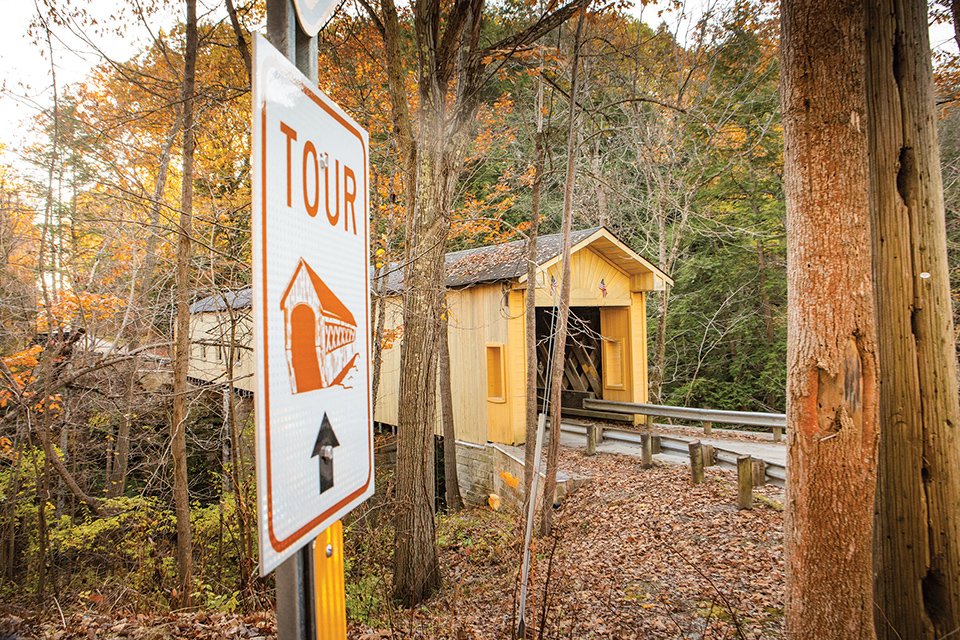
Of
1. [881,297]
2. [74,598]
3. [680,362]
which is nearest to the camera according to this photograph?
[881,297]

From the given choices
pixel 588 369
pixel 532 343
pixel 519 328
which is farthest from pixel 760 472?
pixel 588 369

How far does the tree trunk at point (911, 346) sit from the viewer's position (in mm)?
3123

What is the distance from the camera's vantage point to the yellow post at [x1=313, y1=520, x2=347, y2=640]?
101 cm

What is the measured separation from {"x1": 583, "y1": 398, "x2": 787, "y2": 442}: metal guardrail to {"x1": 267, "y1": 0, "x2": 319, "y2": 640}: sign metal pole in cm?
972

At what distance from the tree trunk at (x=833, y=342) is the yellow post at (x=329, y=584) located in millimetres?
2709

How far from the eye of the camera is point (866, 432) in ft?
9.18

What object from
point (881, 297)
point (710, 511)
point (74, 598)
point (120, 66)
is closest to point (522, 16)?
point (120, 66)

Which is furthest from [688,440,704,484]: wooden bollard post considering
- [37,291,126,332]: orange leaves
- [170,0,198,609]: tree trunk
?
[37,291,126,332]: orange leaves

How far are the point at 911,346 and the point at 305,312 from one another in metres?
3.70

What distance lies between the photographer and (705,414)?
35.9 feet

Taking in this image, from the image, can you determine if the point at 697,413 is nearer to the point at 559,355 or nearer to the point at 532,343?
the point at 532,343

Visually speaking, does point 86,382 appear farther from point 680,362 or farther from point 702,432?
point 680,362

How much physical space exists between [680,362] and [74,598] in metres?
19.1

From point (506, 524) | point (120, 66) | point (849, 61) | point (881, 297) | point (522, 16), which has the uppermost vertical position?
point (522, 16)
